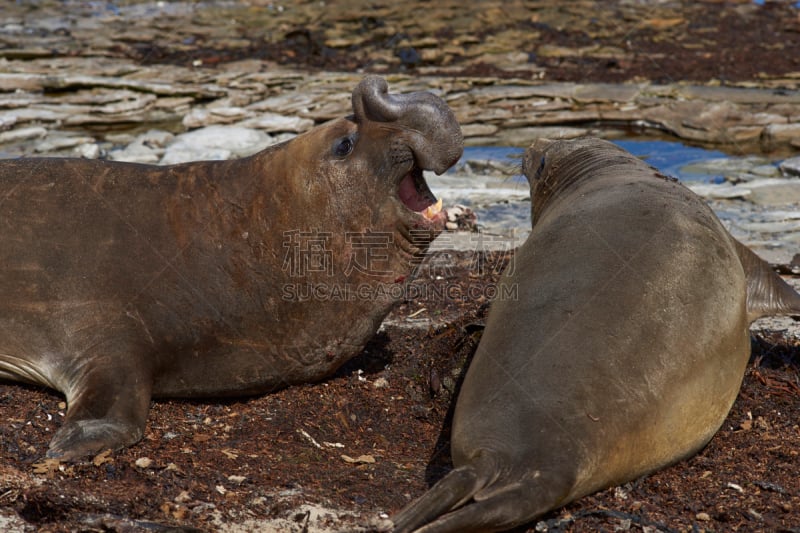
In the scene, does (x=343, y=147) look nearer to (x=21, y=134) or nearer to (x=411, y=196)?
(x=411, y=196)

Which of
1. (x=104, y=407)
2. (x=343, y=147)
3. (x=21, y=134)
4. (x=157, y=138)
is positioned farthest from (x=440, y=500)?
(x=21, y=134)

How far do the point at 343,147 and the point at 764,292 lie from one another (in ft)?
9.51

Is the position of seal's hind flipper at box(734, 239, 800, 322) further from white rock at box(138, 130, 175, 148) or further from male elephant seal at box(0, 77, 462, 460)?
white rock at box(138, 130, 175, 148)

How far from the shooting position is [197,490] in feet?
13.4

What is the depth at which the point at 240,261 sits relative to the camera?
203 inches

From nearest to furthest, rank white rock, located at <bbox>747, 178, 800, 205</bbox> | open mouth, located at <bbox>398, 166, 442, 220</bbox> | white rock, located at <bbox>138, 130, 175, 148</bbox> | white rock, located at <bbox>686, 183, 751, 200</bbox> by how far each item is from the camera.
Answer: open mouth, located at <bbox>398, 166, 442, 220</bbox>, white rock, located at <bbox>747, 178, 800, 205</bbox>, white rock, located at <bbox>686, 183, 751, 200</bbox>, white rock, located at <bbox>138, 130, 175, 148</bbox>

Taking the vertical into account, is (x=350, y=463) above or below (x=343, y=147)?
below

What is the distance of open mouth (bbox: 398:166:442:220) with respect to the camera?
16.8ft

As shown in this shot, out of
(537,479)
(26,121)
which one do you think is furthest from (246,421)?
(26,121)

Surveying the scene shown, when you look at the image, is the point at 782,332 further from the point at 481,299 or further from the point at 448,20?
the point at 448,20

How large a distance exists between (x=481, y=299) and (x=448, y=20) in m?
13.2

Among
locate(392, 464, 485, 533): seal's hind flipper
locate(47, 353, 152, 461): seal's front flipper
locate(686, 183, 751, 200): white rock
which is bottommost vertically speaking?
locate(686, 183, 751, 200): white rock

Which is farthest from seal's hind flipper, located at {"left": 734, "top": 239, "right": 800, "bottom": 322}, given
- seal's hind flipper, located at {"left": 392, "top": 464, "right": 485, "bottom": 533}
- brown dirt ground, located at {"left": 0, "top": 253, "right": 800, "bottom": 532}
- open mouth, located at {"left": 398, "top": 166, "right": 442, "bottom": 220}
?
seal's hind flipper, located at {"left": 392, "top": 464, "right": 485, "bottom": 533}

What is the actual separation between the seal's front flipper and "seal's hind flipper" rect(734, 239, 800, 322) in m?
3.70
